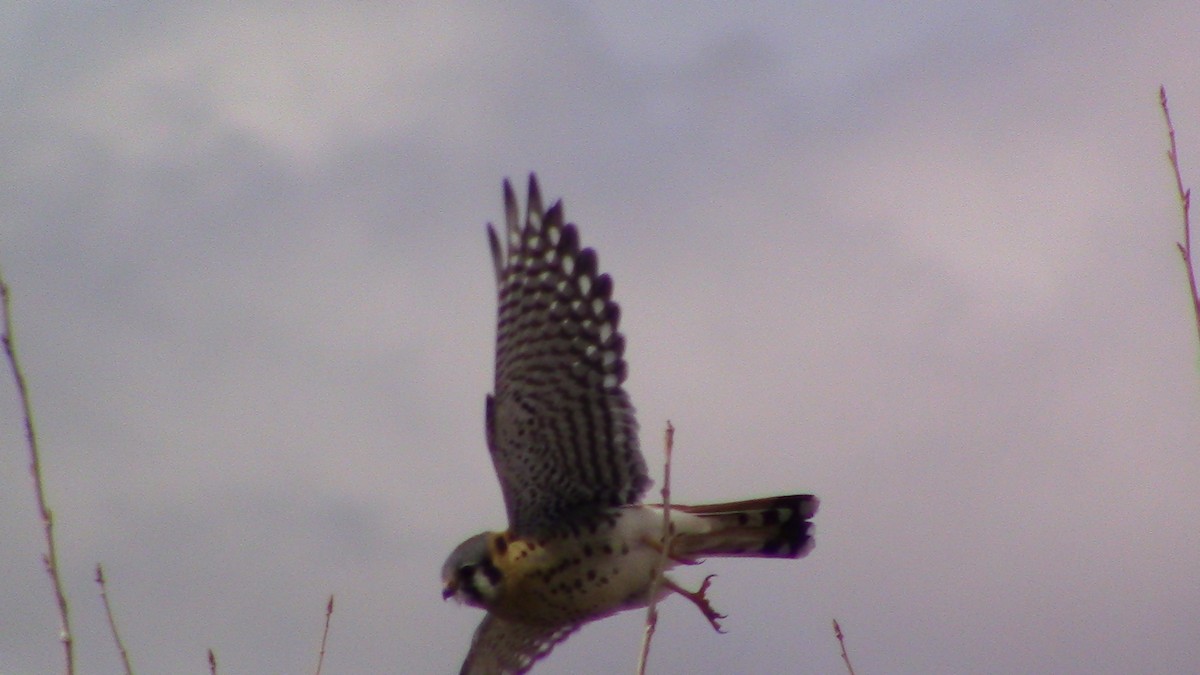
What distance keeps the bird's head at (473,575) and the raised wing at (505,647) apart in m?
0.74

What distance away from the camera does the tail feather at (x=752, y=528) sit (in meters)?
6.16

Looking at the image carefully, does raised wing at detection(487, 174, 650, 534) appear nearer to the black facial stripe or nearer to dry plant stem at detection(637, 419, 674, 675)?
the black facial stripe

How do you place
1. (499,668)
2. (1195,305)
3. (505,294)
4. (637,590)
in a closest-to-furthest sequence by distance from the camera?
1. (1195,305)
2. (637,590)
3. (505,294)
4. (499,668)

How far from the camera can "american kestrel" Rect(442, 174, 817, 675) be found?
19.6 ft

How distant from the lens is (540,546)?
6008 mm

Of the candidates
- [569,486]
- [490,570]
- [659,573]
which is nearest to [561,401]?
[569,486]

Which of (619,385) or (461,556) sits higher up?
(619,385)

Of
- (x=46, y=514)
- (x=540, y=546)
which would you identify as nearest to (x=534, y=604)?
(x=540, y=546)

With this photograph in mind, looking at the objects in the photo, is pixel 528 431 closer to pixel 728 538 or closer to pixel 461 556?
pixel 461 556

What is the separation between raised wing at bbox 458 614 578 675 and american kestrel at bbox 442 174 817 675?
44cm

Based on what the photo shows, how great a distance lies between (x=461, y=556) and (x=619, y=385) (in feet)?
3.38

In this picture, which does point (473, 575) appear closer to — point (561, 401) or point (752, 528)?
point (561, 401)

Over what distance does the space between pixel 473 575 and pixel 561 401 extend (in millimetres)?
Answer: 859

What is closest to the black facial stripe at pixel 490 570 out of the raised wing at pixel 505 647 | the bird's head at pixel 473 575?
the bird's head at pixel 473 575
